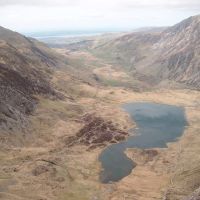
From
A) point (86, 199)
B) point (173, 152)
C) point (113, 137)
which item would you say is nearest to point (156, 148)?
point (173, 152)

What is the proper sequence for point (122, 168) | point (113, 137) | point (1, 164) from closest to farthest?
point (1, 164) → point (122, 168) → point (113, 137)

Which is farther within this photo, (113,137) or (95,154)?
(113,137)

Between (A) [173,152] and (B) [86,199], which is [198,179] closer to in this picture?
(B) [86,199]

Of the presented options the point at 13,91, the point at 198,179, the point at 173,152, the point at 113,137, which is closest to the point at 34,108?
the point at 13,91

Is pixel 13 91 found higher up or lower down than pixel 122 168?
higher up

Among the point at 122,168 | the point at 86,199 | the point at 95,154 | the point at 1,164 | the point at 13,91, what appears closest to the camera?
the point at 86,199

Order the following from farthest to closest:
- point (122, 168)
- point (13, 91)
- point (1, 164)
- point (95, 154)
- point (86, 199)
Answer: point (13, 91) → point (95, 154) → point (122, 168) → point (1, 164) → point (86, 199)

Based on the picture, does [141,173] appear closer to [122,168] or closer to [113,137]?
[122,168]

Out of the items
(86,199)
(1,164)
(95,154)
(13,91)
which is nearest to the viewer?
(86,199)

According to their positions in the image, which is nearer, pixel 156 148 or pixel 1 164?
pixel 1 164
